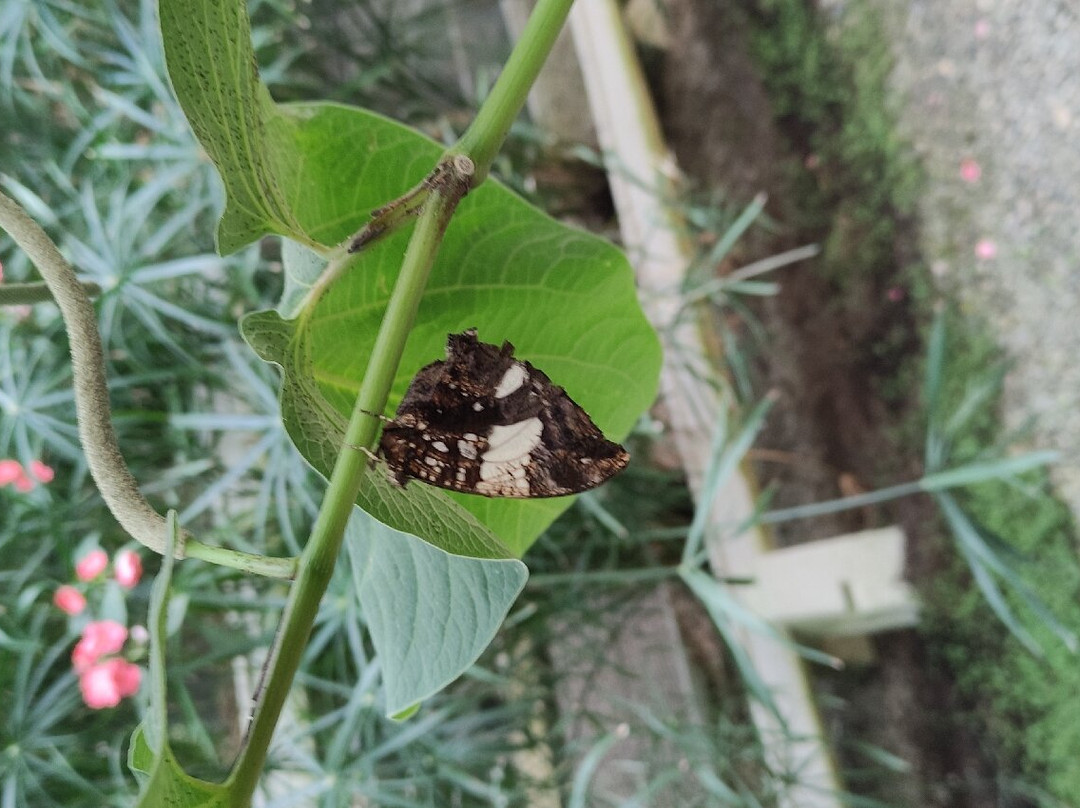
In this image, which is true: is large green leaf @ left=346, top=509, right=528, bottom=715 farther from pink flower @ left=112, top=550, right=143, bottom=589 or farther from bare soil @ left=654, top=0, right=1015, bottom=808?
bare soil @ left=654, top=0, right=1015, bottom=808

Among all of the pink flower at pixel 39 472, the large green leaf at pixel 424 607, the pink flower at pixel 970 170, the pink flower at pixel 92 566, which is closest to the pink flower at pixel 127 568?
the pink flower at pixel 92 566

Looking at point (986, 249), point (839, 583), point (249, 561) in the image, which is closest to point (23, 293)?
point (249, 561)

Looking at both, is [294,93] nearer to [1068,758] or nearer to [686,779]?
[686,779]

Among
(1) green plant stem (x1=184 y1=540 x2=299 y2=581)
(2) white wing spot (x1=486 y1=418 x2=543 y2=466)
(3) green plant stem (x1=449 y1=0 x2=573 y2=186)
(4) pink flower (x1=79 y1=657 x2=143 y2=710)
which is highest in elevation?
(3) green plant stem (x1=449 y1=0 x2=573 y2=186)

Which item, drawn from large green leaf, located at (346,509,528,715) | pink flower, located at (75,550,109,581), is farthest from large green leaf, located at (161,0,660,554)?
pink flower, located at (75,550,109,581)

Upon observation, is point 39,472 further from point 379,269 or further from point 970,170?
point 970,170

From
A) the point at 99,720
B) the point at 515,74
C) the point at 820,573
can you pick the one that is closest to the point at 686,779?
the point at 820,573

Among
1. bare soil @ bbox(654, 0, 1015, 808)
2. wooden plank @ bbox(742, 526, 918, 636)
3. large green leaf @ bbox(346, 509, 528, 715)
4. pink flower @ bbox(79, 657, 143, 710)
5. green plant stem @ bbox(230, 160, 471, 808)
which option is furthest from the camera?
bare soil @ bbox(654, 0, 1015, 808)
